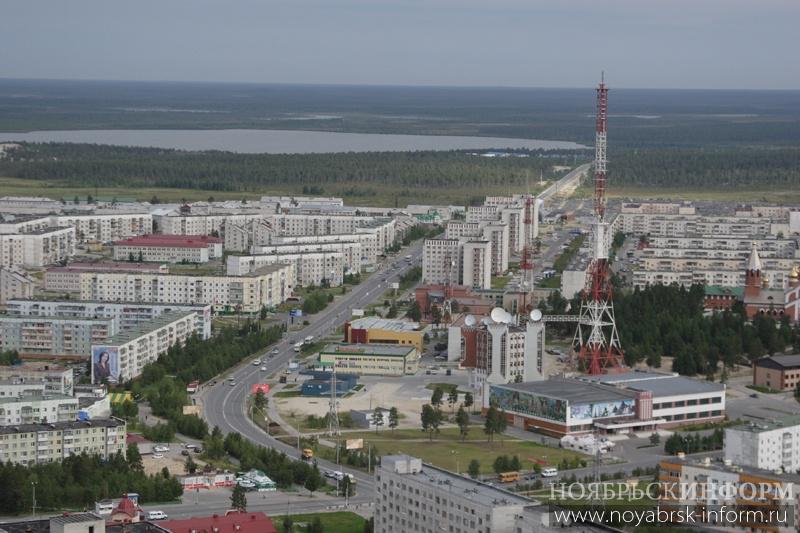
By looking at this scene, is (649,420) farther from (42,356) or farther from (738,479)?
(42,356)

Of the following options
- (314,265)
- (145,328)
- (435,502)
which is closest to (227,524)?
(435,502)

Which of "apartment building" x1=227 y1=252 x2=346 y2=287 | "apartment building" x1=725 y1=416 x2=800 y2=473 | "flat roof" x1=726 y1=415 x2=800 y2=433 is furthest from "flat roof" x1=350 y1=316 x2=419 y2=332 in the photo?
"apartment building" x1=725 y1=416 x2=800 y2=473

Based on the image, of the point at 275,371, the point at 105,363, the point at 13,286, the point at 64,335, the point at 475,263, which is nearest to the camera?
the point at 105,363

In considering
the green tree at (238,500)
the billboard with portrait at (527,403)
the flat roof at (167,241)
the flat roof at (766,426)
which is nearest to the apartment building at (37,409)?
the green tree at (238,500)

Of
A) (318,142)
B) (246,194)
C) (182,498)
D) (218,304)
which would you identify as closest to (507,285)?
(218,304)

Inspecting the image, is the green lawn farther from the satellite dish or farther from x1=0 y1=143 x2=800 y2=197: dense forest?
x1=0 y1=143 x2=800 y2=197: dense forest

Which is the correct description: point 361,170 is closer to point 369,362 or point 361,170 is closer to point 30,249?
point 30,249

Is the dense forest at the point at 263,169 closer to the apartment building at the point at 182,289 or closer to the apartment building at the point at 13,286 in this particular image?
the apartment building at the point at 182,289
